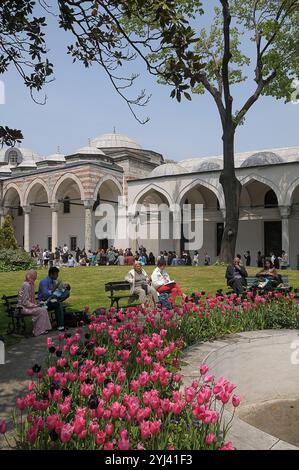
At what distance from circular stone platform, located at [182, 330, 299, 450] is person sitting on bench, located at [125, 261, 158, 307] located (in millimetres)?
2576

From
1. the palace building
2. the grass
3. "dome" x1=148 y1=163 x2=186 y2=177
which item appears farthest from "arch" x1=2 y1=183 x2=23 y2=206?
the grass

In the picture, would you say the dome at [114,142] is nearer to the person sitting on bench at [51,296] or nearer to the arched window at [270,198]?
the arched window at [270,198]

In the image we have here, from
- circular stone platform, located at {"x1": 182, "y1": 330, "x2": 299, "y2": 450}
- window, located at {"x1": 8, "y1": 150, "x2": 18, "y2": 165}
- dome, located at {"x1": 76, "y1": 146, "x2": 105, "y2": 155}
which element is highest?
window, located at {"x1": 8, "y1": 150, "x2": 18, "y2": 165}

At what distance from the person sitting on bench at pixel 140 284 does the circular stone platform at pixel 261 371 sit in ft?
8.45

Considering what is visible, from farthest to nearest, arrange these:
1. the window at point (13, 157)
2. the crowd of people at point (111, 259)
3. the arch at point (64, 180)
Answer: the window at point (13, 157) → the arch at point (64, 180) → the crowd of people at point (111, 259)

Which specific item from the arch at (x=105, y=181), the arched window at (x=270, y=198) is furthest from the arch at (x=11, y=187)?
the arched window at (x=270, y=198)

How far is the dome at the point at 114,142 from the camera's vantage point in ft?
124

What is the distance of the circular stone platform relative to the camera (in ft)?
17.2

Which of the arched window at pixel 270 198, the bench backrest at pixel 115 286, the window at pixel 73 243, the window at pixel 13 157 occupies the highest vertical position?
the window at pixel 13 157

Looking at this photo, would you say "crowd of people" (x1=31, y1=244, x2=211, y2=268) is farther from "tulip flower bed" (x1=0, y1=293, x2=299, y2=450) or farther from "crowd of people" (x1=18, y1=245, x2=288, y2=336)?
"tulip flower bed" (x1=0, y1=293, x2=299, y2=450)

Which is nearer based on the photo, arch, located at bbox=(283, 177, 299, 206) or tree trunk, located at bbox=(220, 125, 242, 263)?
tree trunk, located at bbox=(220, 125, 242, 263)

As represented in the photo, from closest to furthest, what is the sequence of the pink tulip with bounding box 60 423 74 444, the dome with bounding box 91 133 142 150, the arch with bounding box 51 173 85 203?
the pink tulip with bounding box 60 423 74 444 → the arch with bounding box 51 173 85 203 → the dome with bounding box 91 133 142 150

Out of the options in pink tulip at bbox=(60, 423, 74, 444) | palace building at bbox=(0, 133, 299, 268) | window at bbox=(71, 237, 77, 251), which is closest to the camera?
pink tulip at bbox=(60, 423, 74, 444)

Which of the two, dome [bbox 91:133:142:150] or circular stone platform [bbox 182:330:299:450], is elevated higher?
dome [bbox 91:133:142:150]
